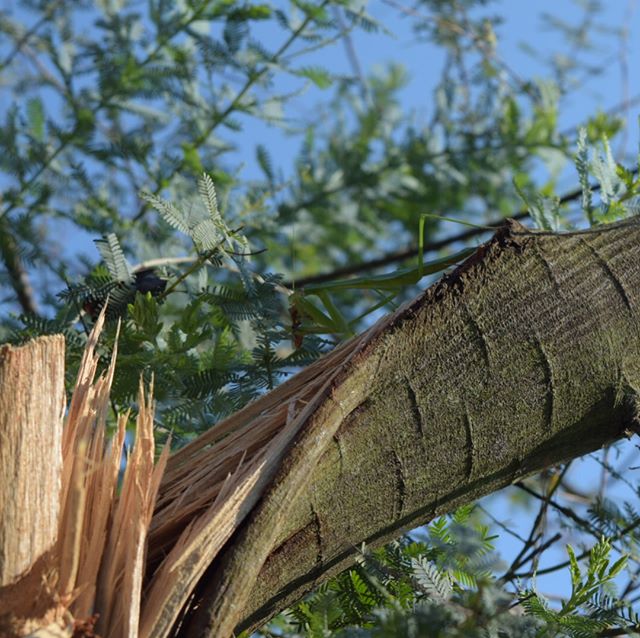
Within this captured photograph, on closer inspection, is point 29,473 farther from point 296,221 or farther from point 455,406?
point 296,221

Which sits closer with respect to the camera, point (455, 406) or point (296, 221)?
point (455, 406)

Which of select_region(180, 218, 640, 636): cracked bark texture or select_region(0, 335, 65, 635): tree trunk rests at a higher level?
select_region(180, 218, 640, 636): cracked bark texture

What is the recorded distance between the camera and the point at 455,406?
1.25 meters

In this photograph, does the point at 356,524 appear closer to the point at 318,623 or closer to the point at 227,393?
the point at 318,623

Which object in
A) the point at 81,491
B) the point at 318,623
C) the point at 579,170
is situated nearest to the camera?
the point at 81,491

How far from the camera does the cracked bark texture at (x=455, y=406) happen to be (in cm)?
120

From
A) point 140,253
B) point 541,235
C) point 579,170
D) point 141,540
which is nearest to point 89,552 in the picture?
point 141,540

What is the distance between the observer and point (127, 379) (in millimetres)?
1616

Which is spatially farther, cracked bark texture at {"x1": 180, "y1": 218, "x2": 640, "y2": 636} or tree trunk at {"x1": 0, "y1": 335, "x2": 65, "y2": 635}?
cracked bark texture at {"x1": 180, "y1": 218, "x2": 640, "y2": 636}

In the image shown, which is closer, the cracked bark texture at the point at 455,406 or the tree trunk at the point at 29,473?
the tree trunk at the point at 29,473

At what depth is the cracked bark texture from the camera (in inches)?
47.3

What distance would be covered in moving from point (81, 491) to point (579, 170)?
1.03 meters

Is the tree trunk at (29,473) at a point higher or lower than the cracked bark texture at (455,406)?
lower

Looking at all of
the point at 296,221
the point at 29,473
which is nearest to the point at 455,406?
the point at 29,473
